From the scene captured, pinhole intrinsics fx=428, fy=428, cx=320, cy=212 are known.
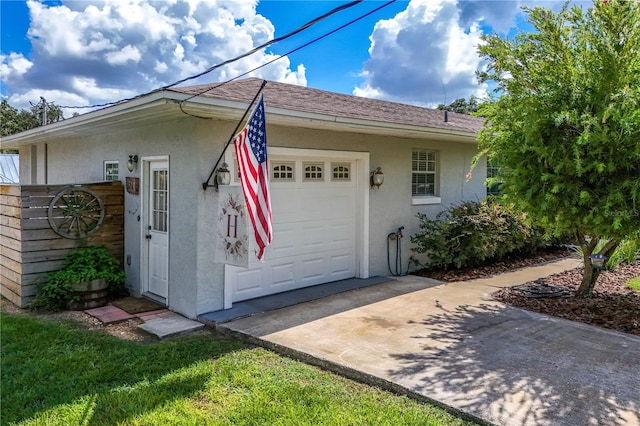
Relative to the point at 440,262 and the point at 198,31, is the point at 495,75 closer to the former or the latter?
the point at 440,262

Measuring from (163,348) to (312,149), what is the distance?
374 centimetres

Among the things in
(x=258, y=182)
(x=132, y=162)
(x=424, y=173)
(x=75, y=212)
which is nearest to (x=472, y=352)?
(x=258, y=182)

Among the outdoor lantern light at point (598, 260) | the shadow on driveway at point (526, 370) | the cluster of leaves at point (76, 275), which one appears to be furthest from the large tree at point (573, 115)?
the cluster of leaves at point (76, 275)

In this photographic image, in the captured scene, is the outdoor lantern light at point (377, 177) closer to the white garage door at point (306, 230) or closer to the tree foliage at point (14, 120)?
the white garage door at point (306, 230)

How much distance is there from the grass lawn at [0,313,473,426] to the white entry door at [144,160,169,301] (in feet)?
5.63

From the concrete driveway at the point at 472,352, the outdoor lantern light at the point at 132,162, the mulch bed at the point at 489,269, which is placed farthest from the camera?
the mulch bed at the point at 489,269

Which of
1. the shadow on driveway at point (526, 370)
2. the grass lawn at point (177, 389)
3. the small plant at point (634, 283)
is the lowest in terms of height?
the grass lawn at point (177, 389)

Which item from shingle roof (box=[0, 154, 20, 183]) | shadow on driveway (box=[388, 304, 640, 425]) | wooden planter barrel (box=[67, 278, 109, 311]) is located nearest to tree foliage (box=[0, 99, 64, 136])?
shingle roof (box=[0, 154, 20, 183])

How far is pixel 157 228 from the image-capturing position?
680cm

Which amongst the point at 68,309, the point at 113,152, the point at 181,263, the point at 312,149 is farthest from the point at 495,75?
the point at 68,309

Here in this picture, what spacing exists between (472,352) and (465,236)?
451 cm

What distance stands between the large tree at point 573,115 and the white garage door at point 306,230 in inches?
110

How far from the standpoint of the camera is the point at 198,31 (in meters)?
7.73

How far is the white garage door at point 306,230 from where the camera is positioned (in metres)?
6.72
